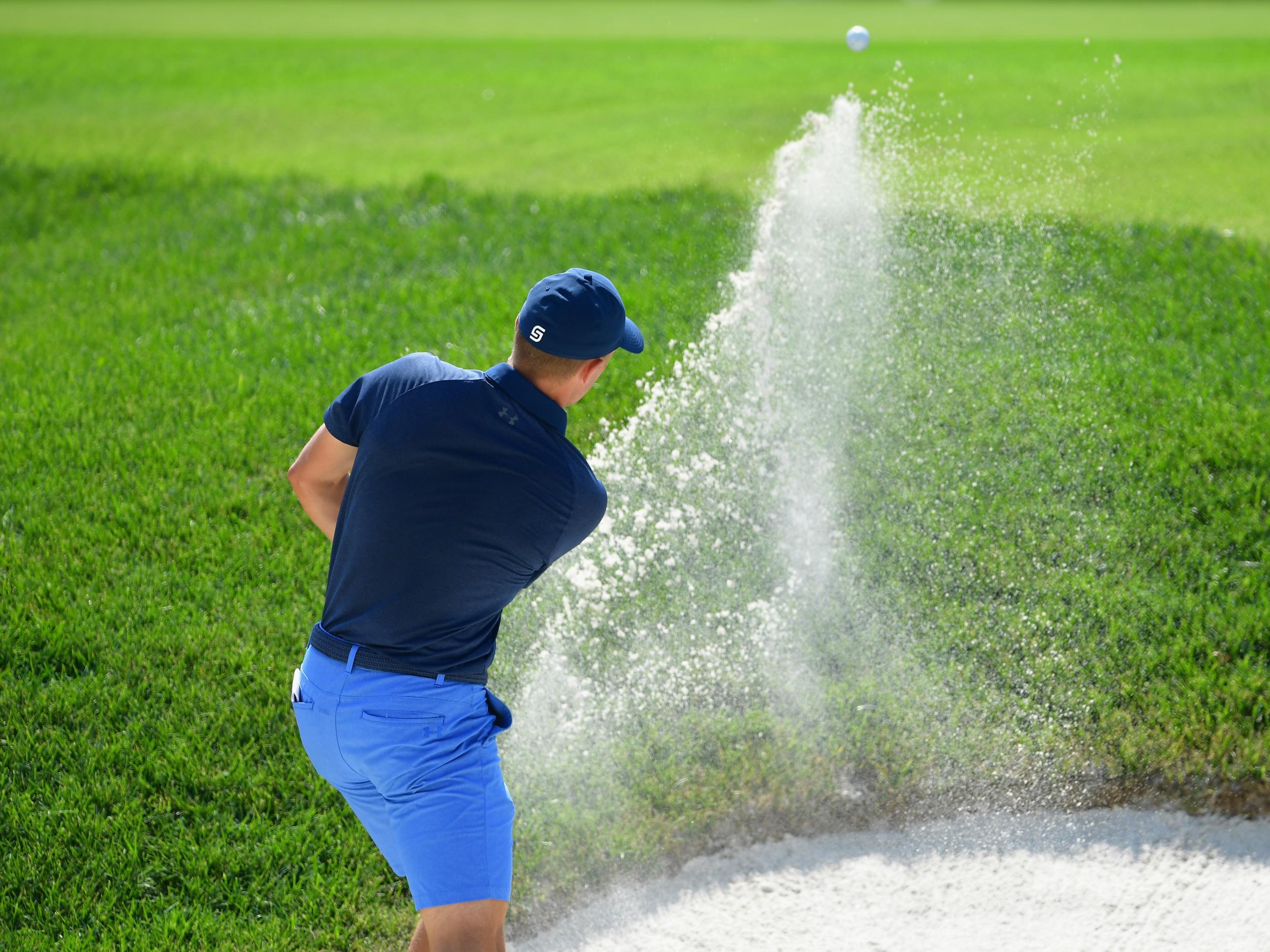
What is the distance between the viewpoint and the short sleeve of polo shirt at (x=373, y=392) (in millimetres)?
2777

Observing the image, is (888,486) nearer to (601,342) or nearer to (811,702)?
(811,702)

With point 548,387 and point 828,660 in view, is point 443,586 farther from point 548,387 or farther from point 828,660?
point 828,660

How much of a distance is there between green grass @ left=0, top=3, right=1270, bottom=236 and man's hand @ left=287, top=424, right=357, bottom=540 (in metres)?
6.09

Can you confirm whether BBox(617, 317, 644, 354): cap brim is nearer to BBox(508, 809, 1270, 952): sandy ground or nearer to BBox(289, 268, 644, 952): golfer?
BBox(289, 268, 644, 952): golfer

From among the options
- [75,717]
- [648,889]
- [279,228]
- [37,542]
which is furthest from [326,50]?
Result: [648,889]

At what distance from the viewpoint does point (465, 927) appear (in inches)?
102

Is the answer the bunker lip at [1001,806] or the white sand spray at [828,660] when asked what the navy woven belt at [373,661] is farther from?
the bunker lip at [1001,806]

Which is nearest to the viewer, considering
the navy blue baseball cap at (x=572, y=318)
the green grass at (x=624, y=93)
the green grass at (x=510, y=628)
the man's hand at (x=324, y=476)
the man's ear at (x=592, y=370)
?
the navy blue baseball cap at (x=572, y=318)

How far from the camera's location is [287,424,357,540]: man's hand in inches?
120

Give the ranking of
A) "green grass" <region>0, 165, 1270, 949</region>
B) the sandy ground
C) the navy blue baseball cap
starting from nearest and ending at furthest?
the navy blue baseball cap, the sandy ground, "green grass" <region>0, 165, 1270, 949</region>

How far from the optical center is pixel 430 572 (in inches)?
105

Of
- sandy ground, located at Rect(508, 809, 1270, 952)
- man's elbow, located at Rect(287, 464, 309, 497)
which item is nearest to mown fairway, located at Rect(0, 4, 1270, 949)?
sandy ground, located at Rect(508, 809, 1270, 952)

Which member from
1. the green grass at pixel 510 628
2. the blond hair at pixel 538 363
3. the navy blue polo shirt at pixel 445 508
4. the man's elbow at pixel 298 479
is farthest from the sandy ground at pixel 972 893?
the blond hair at pixel 538 363

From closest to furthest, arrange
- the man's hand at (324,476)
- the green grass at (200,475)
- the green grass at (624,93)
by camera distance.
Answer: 1. the man's hand at (324,476)
2. the green grass at (200,475)
3. the green grass at (624,93)
